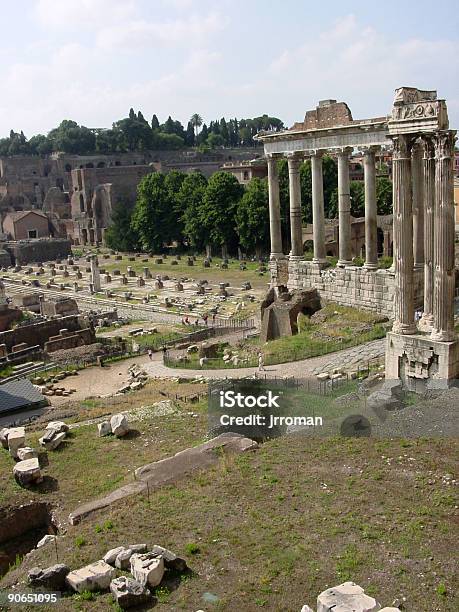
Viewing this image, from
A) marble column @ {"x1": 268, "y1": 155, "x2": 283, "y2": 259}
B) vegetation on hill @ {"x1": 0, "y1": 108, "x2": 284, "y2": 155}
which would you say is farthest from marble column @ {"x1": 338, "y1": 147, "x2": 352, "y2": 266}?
vegetation on hill @ {"x1": 0, "y1": 108, "x2": 284, "y2": 155}

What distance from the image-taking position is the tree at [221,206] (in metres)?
57.3

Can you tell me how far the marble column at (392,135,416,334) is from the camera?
1772 centimetres

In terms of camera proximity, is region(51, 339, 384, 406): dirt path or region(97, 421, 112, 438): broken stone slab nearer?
region(97, 421, 112, 438): broken stone slab

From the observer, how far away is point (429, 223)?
721 inches

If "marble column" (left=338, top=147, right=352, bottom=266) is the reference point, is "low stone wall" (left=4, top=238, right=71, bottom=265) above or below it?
below

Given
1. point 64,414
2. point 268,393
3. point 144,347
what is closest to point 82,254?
point 144,347

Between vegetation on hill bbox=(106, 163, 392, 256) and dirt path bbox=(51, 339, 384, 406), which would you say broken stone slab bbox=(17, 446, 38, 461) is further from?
vegetation on hill bbox=(106, 163, 392, 256)

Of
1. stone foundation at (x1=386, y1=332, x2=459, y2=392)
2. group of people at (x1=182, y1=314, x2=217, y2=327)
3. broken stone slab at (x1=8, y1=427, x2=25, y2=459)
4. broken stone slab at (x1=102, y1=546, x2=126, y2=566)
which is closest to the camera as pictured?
broken stone slab at (x1=102, y1=546, x2=126, y2=566)

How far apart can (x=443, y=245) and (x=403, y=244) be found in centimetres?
107

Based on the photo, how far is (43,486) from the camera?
1449 centimetres

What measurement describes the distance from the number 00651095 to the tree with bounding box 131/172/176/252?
56.7 m

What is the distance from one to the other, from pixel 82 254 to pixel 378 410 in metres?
63.3

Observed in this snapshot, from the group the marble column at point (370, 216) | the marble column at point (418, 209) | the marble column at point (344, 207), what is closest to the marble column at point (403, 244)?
the marble column at point (418, 209)

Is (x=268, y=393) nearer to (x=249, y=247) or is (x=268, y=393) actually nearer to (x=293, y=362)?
(x=293, y=362)
